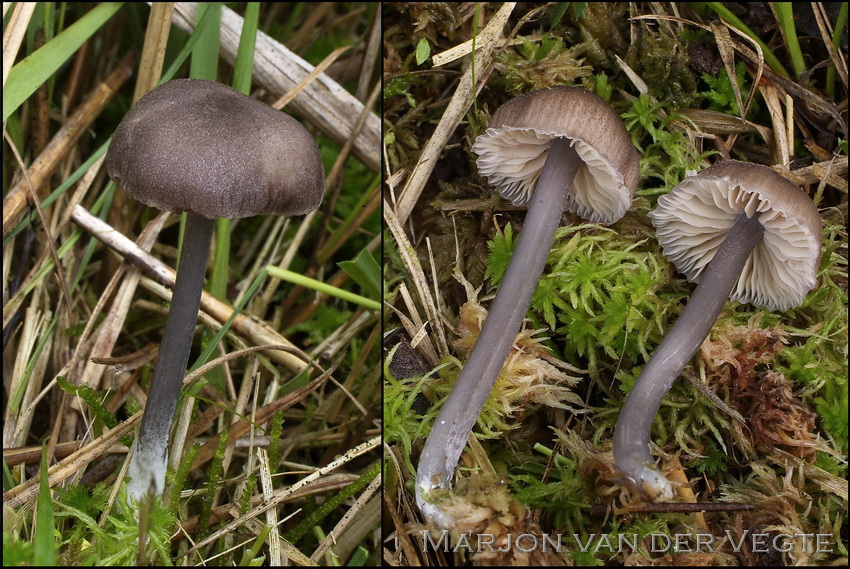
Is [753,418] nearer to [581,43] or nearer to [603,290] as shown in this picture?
[603,290]

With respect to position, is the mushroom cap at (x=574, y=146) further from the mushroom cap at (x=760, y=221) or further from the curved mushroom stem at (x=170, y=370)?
the curved mushroom stem at (x=170, y=370)

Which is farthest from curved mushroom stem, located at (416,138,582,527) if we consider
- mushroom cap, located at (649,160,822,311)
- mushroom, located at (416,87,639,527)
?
mushroom cap, located at (649,160,822,311)

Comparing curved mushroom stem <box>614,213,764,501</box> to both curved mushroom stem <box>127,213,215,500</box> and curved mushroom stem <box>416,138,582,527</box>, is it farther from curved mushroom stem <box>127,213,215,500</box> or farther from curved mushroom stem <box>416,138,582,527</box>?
curved mushroom stem <box>127,213,215,500</box>

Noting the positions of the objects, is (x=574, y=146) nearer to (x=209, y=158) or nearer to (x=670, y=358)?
(x=670, y=358)

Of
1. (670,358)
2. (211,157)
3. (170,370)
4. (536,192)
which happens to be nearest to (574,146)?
(536,192)

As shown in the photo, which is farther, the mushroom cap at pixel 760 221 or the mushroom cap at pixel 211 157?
the mushroom cap at pixel 760 221

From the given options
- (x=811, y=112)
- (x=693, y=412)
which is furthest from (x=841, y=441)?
(x=811, y=112)

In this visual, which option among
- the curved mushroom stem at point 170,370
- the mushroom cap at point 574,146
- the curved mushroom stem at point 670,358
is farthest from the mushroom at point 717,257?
the curved mushroom stem at point 170,370
